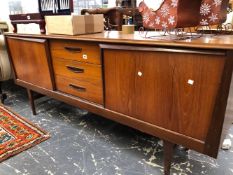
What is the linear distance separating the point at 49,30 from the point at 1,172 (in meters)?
0.87

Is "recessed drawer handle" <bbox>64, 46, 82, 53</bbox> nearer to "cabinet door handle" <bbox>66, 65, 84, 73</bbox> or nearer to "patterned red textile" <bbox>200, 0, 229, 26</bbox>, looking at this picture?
"cabinet door handle" <bbox>66, 65, 84, 73</bbox>

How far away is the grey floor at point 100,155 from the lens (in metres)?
1.09

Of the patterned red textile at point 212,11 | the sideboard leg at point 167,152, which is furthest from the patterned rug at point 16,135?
the patterned red textile at point 212,11

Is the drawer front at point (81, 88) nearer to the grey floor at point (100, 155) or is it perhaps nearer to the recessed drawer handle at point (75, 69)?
the recessed drawer handle at point (75, 69)

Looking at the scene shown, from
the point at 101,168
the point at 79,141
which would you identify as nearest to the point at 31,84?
the point at 79,141

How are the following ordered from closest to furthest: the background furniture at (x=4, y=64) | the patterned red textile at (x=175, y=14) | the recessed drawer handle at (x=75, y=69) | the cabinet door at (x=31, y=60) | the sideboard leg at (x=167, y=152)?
the patterned red textile at (x=175, y=14) < the sideboard leg at (x=167, y=152) < the recessed drawer handle at (x=75, y=69) < the cabinet door at (x=31, y=60) < the background furniture at (x=4, y=64)

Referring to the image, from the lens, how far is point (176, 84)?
2.65ft

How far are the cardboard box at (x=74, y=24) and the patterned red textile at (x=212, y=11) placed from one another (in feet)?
2.16

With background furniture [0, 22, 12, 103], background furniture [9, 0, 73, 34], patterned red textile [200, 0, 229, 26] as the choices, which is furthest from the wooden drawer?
background furniture [0, 22, 12, 103]

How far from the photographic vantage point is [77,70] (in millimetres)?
1208

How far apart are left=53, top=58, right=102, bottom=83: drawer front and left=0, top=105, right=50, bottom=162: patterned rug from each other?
464 millimetres

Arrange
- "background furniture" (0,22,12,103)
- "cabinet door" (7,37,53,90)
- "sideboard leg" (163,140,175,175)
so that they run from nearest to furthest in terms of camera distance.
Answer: "sideboard leg" (163,140,175,175) → "cabinet door" (7,37,53,90) → "background furniture" (0,22,12,103)

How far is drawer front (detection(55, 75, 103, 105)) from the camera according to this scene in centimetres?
114

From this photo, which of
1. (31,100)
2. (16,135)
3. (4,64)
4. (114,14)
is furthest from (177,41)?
(4,64)
